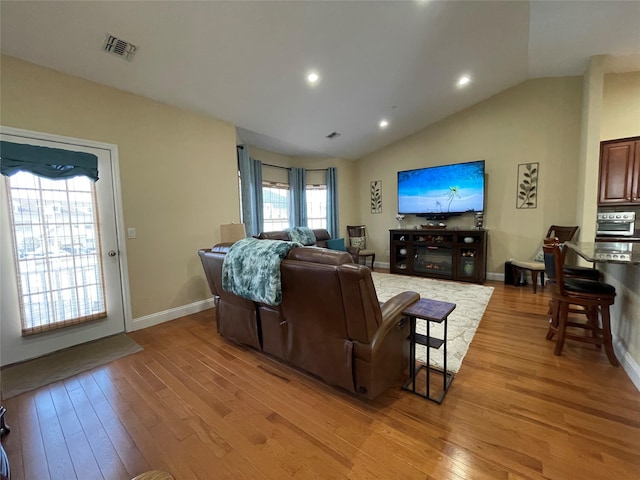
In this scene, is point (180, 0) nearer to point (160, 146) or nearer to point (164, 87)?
point (164, 87)

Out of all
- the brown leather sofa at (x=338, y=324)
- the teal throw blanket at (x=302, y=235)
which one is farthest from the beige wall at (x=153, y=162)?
the brown leather sofa at (x=338, y=324)

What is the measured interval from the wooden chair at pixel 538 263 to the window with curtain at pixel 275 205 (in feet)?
14.2

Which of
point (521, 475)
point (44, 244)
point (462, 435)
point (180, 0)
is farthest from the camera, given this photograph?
point (44, 244)

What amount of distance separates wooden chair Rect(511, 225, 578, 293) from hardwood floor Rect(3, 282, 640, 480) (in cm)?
191

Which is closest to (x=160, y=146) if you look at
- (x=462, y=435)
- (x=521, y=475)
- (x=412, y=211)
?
(x=462, y=435)

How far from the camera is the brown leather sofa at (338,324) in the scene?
1559mm

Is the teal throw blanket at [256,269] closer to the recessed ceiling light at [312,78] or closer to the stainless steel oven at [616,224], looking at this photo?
the recessed ceiling light at [312,78]

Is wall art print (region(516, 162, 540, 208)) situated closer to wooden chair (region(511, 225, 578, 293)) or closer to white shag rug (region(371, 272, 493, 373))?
wooden chair (region(511, 225, 578, 293))

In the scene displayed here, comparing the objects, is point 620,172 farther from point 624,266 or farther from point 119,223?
point 119,223

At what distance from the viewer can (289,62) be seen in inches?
115

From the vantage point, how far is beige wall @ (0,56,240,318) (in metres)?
2.44

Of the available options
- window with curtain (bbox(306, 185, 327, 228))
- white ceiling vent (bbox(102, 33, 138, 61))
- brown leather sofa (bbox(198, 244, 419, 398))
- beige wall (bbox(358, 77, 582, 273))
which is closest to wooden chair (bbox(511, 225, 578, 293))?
beige wall (bbox(358, 77, 582, 273))

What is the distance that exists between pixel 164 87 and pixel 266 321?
2.81 metres

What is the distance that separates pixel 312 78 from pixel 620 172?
14.9 ft
